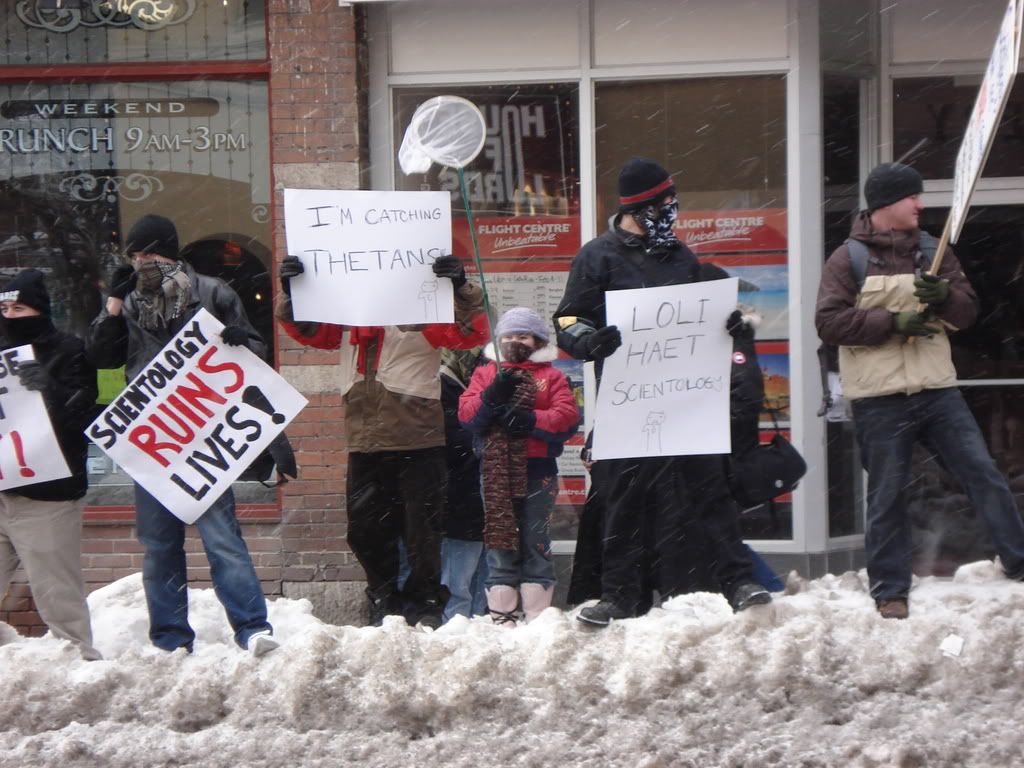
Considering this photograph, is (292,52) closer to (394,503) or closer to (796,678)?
(394,503)

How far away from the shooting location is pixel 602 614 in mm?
5426

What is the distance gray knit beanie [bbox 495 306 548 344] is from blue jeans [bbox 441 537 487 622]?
50.2 inches

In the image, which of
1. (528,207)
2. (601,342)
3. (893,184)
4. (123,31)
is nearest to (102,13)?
(123,31)

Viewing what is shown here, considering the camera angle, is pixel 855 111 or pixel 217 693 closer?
pixel 217 693

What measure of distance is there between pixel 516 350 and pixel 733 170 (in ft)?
7.80

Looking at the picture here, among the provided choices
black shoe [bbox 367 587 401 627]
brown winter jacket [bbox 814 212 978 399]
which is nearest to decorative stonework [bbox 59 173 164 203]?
black shoe [bbox 367 587 401 627]

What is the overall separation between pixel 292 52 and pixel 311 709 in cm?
415

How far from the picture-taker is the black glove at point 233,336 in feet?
19.1

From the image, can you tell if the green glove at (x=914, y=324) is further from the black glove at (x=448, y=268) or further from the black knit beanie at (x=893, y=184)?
the black glove at (x=448, y=268)

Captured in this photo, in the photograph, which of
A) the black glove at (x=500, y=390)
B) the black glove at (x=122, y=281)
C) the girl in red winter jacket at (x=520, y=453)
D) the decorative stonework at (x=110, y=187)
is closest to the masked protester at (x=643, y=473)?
the black glove at (x=500, y=390)

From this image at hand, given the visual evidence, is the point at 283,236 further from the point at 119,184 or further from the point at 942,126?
the point at 942,126

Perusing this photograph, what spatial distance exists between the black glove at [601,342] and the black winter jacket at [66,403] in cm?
230

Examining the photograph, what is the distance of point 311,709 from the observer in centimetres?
510

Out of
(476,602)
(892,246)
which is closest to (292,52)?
(476,602)
